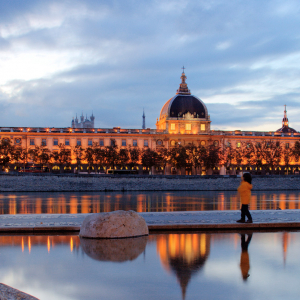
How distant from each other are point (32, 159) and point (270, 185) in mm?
63126

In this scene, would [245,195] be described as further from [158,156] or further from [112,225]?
[158,156]

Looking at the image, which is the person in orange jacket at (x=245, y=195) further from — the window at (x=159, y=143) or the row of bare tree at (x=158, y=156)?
the window at (x=159, y=143)

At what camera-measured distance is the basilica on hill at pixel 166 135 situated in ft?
409

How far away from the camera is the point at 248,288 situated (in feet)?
29.9

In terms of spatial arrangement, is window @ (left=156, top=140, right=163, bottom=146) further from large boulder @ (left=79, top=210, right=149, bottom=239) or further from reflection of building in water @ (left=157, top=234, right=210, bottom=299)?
large boulder @ (left=79, top=210, right=149, bottom=239)

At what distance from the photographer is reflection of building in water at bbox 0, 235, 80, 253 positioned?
1377 cm

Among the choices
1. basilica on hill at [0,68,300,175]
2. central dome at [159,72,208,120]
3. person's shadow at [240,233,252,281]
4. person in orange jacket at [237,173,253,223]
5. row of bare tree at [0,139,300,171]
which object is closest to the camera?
person's shadow at [240,233,252,281]

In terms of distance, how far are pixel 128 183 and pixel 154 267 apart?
2752 inches

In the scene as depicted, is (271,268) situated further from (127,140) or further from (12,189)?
(127,140)

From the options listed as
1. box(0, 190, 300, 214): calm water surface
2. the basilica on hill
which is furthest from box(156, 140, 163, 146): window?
box(0, 190, 300, 214): calm water surface

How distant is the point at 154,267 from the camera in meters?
10.8

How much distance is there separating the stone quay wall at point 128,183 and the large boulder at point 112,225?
62918mm

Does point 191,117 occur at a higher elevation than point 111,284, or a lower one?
higher

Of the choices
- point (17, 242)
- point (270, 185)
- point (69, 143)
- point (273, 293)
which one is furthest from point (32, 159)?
point (273, 293)
